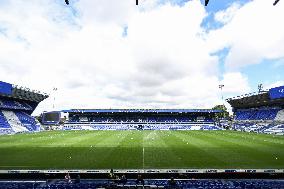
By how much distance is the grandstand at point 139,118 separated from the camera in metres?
104

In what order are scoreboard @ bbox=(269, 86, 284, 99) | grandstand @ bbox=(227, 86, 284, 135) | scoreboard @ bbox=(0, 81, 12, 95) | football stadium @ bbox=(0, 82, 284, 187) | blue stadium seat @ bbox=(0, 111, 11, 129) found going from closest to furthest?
football stadium @ bbox=(0, 82, 284, 187), scoreboard @ bbox=(269, 86, 284, 99), grandstand @ bbox=(227, 86, 284, 135), scoreboard @ bbox=(0, 81, 12, 95), blue stadium seat @ bbox=(0, 111, 11, 129)

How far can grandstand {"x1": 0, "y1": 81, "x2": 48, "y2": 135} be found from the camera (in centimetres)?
7424

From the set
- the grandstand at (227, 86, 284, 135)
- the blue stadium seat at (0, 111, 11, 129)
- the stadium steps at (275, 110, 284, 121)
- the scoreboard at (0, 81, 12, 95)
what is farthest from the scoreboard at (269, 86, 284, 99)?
the blue stadium seat at (0, 111, 11, 129)

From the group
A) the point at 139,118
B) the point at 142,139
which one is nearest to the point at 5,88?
the point at 142,139

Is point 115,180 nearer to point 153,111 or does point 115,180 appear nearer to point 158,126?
point 158,126

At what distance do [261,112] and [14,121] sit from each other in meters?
66.3

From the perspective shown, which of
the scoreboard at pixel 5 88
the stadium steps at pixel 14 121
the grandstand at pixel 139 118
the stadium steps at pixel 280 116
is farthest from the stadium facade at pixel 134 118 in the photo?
the scoreboard at pixel 5 88

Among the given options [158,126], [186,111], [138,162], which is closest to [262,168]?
[138,162]

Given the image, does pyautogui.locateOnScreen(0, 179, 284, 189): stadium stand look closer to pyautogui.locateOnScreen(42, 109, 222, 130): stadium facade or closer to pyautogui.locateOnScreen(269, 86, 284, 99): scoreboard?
pyautogui.locateOnScreen(269, 86, 284, 99): scoreboard

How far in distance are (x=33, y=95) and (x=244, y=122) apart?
6260 cm

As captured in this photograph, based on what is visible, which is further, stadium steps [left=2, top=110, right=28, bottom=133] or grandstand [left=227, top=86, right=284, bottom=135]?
stadium steps [left=2, top=110, right=28, bottom=133]

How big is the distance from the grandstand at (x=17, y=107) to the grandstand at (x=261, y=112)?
193 feet

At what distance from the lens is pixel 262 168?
2528 cm

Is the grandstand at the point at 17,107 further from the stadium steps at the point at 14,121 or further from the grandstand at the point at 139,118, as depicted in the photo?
the grandstand at the point at 139,118
